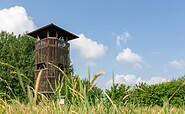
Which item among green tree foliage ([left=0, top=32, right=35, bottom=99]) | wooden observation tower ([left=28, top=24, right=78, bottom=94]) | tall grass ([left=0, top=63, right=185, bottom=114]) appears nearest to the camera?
tall grass ([left=0, top=63, right=185, bottom=114])

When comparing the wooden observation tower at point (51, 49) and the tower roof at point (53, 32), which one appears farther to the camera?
the tower roof at point (53, 32)

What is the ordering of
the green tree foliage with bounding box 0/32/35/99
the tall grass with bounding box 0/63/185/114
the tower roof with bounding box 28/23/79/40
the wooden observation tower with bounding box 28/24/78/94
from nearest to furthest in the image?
the tall grass with bounding box 0/63/185/114 → the wooden observation tower with bounding box 28/24/78/94 → the tower roof with bounding box 28/23/79/40 → the green tree foliage with bounding box 0/32/35/99

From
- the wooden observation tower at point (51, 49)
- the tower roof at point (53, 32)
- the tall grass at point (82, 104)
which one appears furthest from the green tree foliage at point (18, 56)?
the tall grass at point (82, 104)

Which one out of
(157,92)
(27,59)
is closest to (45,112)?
(157,92)

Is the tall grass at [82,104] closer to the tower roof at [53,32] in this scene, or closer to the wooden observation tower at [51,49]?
the wooden observation tower at [51,49]

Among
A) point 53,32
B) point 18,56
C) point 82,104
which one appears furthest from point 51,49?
point 82,104

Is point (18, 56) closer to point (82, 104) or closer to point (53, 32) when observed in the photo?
point (53, 32)

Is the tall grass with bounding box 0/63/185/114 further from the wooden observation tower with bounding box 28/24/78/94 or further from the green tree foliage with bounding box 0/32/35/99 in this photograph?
the green tree foliage with bounding box 0/32/35/99

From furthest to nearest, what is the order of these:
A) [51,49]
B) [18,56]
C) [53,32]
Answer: [18,56] → [53,32] → [51,49]

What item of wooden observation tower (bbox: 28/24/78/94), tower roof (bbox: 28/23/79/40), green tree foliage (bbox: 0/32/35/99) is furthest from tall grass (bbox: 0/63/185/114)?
green tree foliage (bbox: 0/32/35/99)

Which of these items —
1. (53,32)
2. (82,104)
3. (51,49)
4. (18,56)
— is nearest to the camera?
(82,104)

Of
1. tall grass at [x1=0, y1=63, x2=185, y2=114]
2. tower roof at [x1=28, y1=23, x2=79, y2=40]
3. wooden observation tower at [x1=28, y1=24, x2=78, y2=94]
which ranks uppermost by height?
tower roof at [x1=28, y1=23, x2=79, y2=40]

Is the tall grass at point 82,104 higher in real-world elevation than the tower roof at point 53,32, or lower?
lower

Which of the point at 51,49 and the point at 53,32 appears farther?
the point at 53,32
